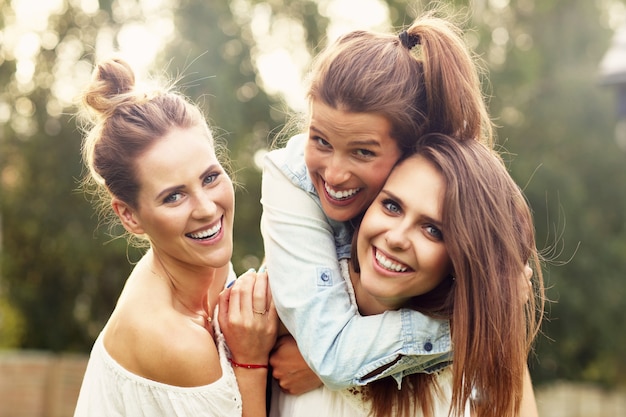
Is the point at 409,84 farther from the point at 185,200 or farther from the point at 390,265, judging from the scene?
the point at 185,200

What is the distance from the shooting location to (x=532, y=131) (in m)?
14.4

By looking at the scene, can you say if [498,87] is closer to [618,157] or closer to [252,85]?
[618,157]

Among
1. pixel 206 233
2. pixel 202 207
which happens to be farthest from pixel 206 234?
pixel 202 207

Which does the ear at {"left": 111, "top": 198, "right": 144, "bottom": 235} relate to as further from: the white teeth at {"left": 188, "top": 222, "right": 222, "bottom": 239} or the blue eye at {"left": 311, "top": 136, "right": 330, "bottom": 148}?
the blue eye at {"left": 311, "top": 136, "right": 330, "bottom": 148}

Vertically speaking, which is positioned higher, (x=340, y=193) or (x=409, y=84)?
A: (x=409, y=84)

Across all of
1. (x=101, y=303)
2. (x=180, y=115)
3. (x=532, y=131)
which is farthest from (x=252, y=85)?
(x=180, y=115)

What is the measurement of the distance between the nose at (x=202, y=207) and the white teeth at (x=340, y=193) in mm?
421

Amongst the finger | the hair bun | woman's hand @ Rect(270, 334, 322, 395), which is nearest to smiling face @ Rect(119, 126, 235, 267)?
the finger

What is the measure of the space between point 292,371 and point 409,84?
3.28 feet

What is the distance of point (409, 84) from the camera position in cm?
274

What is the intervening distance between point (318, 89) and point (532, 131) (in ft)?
39.9

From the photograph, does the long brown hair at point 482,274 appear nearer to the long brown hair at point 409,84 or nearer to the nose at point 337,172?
the long brown hair at point 409,84

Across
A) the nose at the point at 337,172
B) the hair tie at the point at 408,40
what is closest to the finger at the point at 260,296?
the nose at the point at 337,172

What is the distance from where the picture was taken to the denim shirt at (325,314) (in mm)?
2664
